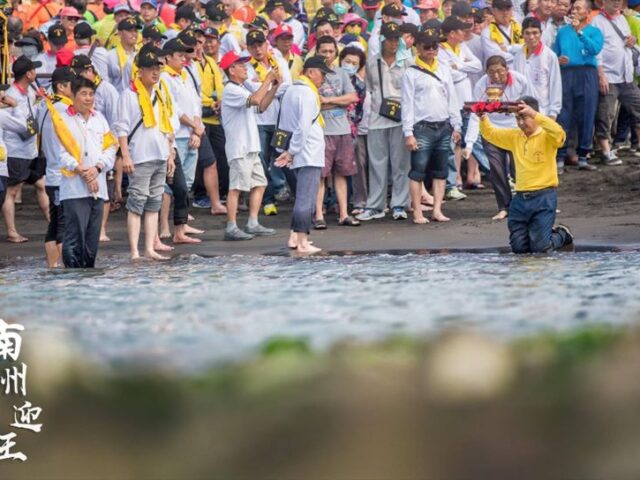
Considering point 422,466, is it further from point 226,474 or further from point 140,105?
point 140,105

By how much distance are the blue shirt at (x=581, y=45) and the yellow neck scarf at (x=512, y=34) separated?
0.51m

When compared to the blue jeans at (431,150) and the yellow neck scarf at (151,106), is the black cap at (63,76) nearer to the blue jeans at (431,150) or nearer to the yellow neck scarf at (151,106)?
the yellow neck scarf at (151,106)

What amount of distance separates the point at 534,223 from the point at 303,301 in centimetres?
460

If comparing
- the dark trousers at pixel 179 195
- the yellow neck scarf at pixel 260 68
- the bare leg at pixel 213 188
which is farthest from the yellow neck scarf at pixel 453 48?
the dark trousers at pixel 179 195

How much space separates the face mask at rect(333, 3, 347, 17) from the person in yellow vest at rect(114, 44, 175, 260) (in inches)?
237

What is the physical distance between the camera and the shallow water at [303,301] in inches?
275

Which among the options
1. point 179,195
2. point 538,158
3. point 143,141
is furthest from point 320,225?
point 538,158

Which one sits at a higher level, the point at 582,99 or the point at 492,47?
the point at 492,47

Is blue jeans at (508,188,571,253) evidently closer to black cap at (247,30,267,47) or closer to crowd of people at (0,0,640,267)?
crowd of people at (0,0,640,267)

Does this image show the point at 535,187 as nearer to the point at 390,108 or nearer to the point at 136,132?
the point at 390,108

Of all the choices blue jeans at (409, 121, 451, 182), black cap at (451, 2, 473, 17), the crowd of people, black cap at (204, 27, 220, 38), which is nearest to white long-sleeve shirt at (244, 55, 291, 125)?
the crowd of people

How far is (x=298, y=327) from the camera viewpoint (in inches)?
287

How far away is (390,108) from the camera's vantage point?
51.9ft

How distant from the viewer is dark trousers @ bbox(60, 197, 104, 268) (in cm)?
1249
